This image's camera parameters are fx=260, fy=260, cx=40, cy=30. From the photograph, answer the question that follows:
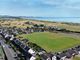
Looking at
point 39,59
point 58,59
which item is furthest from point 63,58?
point 39,59

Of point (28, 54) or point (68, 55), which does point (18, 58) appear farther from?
point (68, 55)

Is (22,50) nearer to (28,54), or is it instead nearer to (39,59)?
(28,54)

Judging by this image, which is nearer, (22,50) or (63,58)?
(63,58)

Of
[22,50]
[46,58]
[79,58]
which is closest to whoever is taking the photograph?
[79,58]

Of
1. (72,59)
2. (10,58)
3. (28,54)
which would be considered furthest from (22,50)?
(72,59)

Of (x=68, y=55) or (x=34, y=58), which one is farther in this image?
(x=68, y=55)

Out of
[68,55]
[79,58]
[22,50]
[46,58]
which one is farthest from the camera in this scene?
[22,50]

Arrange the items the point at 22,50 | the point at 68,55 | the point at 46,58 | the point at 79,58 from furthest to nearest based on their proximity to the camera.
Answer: the point at 22,50, the point at 68,55, the point at 46,58, the point at 79,58
